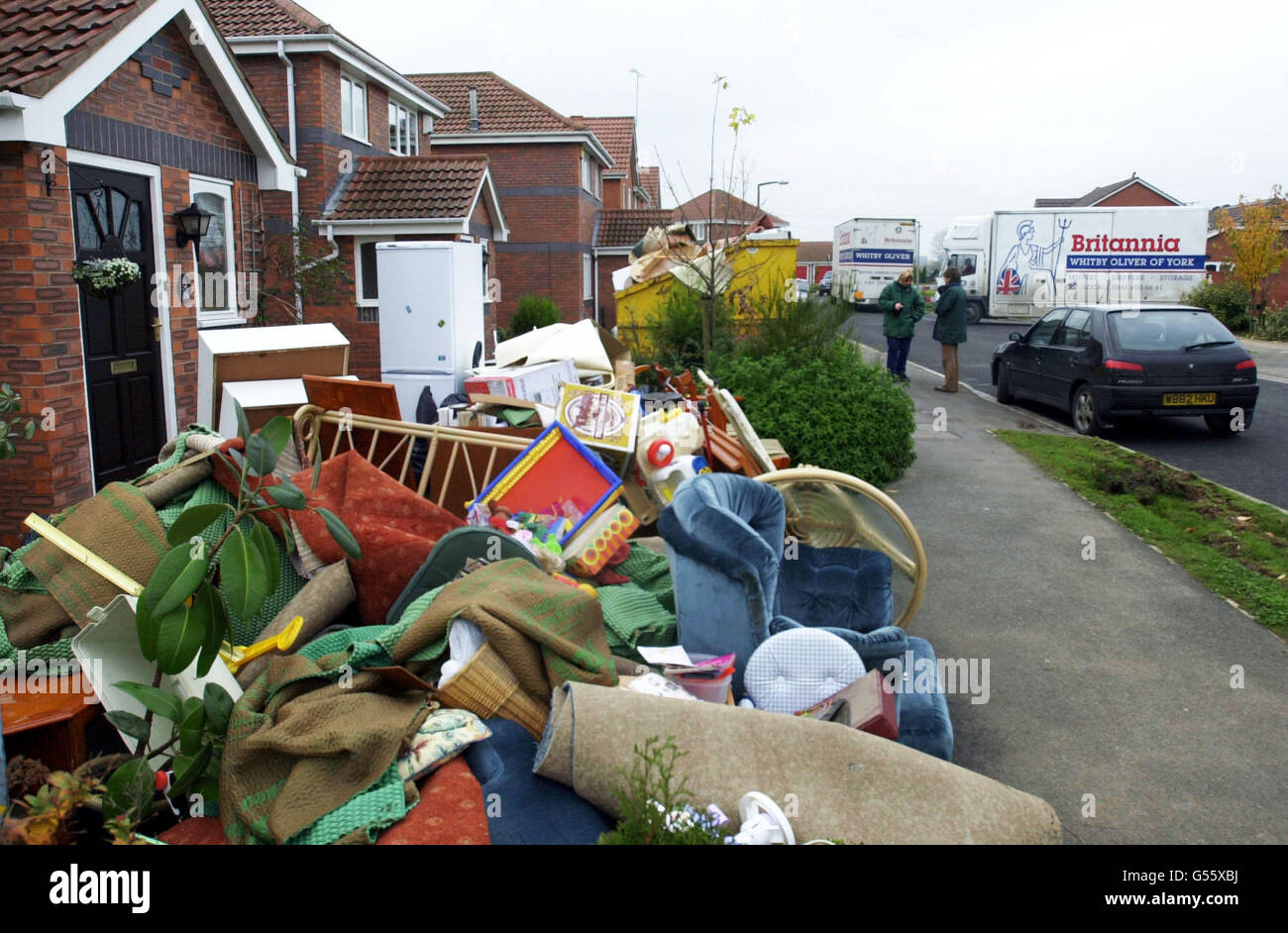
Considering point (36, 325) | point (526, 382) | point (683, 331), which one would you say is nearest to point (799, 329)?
point (683, 331)

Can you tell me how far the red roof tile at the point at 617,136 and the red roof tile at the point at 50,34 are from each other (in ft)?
104

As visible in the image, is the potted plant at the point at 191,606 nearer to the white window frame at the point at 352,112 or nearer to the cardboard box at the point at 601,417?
the cardboard box at the point at 601,417

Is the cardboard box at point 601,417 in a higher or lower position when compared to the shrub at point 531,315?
lower

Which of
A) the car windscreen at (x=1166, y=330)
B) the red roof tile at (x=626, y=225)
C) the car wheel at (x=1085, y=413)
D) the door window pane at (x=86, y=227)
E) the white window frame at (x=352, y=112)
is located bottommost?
the car wheel at (x=1085, y=413)

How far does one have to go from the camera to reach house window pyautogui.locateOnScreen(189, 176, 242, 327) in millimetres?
10695

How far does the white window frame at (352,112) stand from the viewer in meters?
17.8

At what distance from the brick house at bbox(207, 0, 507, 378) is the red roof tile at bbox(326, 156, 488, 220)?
0.7 inches

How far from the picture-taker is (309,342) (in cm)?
764

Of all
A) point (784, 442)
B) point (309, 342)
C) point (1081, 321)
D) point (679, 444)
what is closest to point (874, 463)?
point (784, 442)

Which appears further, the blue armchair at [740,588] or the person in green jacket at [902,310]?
the person in green jacket at [902,310]

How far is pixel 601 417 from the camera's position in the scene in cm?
671

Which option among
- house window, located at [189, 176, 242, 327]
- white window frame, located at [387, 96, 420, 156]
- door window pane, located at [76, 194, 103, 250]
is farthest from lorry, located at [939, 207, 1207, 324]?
door window pane, located at [76, 194, 103, 250]

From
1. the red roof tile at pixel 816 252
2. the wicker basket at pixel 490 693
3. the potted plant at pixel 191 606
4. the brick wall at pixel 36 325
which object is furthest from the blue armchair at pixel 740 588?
the red roof tile at pixel 816 252
